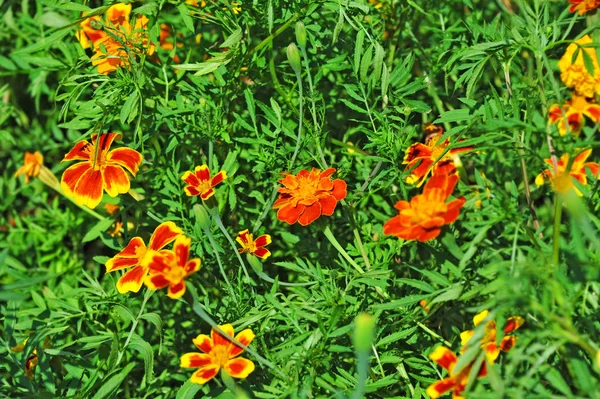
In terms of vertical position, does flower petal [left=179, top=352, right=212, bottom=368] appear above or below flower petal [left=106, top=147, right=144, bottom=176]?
below

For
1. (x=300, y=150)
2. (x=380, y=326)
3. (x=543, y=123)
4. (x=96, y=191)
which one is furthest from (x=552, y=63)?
(x=96, y=191)

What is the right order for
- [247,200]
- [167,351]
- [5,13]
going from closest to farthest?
[167,351] < [247,200] < [5,13]

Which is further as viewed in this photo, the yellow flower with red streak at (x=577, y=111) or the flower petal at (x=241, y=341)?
the yellow flower with red streak at (x=577, y=111)

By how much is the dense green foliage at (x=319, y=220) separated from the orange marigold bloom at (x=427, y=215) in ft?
0.18

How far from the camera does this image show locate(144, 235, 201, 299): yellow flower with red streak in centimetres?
111

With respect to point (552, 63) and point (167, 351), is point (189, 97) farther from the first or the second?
point (552, 63)

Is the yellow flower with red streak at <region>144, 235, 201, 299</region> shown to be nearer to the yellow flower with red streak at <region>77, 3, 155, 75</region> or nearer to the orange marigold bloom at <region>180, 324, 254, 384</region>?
the orange marigold bloom at <region>180, 324, 254, 384</region>

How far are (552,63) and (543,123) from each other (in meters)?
0.48

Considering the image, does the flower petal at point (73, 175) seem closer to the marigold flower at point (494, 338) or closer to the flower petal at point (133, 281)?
the flower petal at point (133, 281)

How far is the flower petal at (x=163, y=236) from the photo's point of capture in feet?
4.30

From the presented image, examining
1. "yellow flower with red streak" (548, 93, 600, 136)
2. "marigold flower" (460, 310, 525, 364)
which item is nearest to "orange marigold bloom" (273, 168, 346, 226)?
"marigold flower" (460, 310, 525, 364)

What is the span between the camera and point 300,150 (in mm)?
1528

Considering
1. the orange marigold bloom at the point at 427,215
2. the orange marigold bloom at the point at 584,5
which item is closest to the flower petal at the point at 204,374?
the orange marigold bloom at the point at 427,215

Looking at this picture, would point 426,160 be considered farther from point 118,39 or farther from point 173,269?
point 118,39
